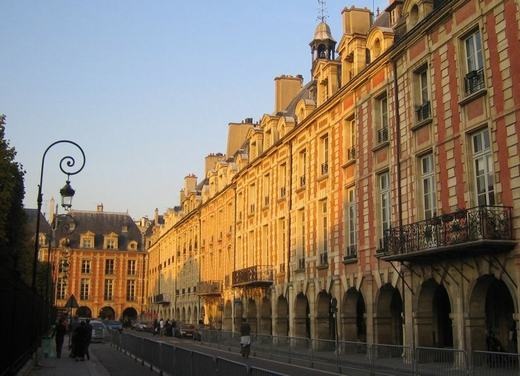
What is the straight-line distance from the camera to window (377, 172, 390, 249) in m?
23.2

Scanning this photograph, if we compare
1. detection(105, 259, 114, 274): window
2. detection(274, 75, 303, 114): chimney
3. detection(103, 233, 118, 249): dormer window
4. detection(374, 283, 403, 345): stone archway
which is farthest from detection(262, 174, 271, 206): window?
detection(103, 233, 118, 249): dormer window

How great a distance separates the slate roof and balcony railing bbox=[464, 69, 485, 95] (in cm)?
7954

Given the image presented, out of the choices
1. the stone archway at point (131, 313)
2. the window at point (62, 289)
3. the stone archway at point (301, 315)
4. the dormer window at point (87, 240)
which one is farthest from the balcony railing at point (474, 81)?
the dormer window at point (87, 240)

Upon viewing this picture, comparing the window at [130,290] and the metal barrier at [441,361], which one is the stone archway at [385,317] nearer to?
the metal barrier at [441,361]

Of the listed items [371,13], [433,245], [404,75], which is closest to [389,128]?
[404,75]

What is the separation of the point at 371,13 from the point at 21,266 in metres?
28.3

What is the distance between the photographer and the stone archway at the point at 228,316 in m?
43.5

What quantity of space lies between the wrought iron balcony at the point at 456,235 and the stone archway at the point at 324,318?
8324 millimetres

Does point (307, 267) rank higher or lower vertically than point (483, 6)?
lower

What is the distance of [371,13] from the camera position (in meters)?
30.9

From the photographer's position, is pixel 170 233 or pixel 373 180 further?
pixel 170 233

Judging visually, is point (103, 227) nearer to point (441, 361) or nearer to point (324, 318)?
point (324, 318)

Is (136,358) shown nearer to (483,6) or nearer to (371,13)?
(483,6)

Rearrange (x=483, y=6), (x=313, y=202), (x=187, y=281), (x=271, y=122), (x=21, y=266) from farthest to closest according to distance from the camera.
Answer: (x=187, y=281)
(x=21, y=266)
(x=271, y=122)
(x=313, y=202)
(x=483, y=6)
